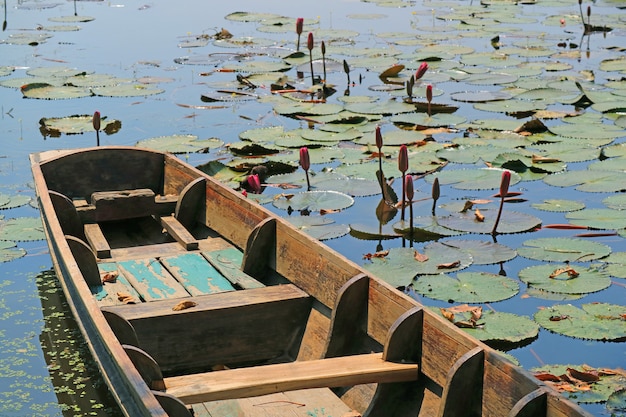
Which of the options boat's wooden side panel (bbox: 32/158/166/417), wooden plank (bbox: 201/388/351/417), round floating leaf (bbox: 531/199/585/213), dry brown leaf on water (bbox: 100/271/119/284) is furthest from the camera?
round floating leaf (bbox: 531/199/585/213)

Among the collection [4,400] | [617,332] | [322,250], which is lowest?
[4,400]

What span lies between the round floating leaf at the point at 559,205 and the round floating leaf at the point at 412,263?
952 millimetres

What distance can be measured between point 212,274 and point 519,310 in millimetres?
1445

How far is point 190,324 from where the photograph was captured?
4.19m

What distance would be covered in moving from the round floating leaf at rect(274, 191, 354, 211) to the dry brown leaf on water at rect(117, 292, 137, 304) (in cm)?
172

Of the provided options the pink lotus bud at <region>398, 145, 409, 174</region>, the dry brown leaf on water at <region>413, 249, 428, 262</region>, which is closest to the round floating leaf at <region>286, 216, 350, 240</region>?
the dry brown leaf on water at <region>413, 249, 428, 262</region>

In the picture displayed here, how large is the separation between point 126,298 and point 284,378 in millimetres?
1281

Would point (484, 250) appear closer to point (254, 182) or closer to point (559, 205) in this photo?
point (559, 205)

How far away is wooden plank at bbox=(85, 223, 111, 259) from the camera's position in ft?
16.8

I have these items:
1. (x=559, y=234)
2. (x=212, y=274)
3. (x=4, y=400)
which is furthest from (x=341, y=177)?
(x=4, y=400)

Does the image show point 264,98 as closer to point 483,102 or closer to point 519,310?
point 483,102

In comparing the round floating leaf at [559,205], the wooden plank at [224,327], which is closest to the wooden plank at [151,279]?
the wooden plank at [224,327]

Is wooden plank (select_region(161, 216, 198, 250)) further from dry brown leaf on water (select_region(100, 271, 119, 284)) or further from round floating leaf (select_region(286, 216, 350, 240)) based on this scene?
round floating leaf (select_region(286, 216, 350, 240))

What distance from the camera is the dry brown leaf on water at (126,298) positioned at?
4512mm
